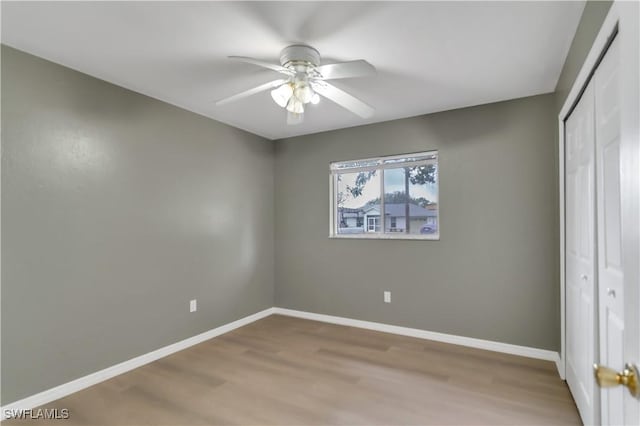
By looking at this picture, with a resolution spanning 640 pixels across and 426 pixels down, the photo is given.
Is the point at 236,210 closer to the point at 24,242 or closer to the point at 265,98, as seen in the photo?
the point at 265,98

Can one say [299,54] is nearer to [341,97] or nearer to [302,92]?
[302,92]

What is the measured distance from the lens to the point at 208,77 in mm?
2598

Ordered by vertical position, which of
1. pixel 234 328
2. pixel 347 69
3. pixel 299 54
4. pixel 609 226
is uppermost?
pixel 299 54

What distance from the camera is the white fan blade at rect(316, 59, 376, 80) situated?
1.95m

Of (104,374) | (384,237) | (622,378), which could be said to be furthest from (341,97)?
(104,374)

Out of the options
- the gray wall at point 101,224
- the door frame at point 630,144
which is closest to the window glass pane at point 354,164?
the gray wall at point 101,224

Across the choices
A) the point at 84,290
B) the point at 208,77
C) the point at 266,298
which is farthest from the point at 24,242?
the point at 266,298

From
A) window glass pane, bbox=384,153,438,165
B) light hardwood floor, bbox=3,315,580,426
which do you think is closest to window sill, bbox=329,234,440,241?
window glass pane, bbox=384,153,438,165

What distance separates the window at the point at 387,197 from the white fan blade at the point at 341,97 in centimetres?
143

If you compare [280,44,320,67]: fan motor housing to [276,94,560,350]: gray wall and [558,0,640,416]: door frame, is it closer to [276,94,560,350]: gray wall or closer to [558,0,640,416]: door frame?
[558,0,640,416]: door frame

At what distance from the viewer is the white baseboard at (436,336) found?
2.96 metres

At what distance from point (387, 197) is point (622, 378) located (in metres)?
3.26

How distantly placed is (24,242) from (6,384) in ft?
2.91

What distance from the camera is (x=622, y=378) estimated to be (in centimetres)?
67
